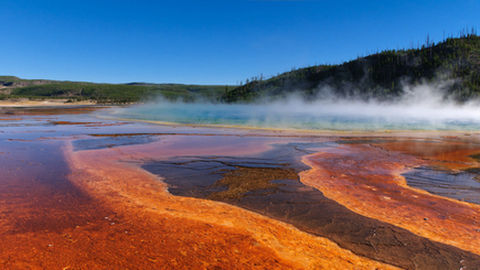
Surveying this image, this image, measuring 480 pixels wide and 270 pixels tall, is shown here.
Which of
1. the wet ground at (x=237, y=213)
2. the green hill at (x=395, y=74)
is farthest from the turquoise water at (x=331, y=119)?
the wet ground at (x=237, y=213)

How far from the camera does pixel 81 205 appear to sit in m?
5.48

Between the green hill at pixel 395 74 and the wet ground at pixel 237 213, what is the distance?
79959mm

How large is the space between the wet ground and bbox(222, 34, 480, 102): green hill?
7996 cm

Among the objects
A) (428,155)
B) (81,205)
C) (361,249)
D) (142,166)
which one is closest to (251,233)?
(361,249)

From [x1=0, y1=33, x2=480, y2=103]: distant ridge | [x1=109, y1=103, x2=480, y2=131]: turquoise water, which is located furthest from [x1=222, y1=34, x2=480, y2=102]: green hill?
[x1=109, y1=103, x2=480, y2=131]: turquoise water

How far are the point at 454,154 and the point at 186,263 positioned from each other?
12812 mm

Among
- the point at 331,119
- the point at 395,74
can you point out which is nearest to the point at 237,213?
the point at 331,119

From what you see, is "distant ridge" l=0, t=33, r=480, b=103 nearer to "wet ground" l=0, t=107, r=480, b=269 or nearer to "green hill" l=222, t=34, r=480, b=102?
"green hill" l=222, t=34, r=480, b=102

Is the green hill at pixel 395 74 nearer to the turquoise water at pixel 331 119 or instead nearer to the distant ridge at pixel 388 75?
the distant ridge at pixel 388 75

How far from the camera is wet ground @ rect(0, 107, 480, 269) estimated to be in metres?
3.76

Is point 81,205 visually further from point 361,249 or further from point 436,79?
point 436,79

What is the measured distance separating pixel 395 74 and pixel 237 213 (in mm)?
99927

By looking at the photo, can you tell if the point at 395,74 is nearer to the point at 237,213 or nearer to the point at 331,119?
the point at 331,119

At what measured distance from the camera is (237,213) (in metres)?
5.28
